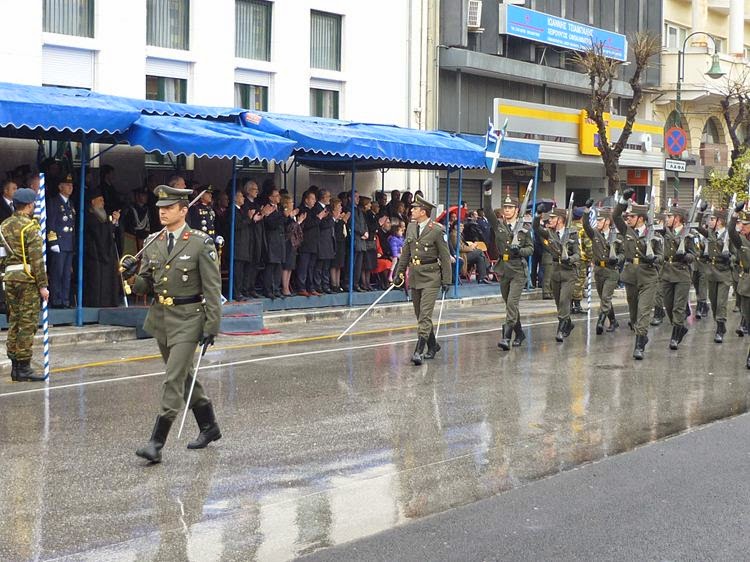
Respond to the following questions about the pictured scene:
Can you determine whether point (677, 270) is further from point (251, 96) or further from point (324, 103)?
point (324, 103)

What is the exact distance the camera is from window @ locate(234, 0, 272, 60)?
2420 centimetres

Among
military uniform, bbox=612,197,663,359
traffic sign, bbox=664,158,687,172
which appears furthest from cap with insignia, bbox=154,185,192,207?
traffic sign, bbox=664,158,687,172

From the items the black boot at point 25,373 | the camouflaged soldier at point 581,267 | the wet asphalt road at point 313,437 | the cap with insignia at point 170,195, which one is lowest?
the wet asphalt road at point 313,437

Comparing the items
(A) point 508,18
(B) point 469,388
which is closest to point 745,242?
(B) point 469,388

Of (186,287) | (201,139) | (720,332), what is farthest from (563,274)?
(186,287)

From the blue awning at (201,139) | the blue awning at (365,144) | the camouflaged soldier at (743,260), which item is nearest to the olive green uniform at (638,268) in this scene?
the camouflaged soldier at (743,260)

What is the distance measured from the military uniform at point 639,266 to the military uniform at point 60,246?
7.32 meters

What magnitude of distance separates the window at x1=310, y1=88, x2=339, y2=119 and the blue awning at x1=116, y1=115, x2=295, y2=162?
834 cm

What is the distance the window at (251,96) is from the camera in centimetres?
2416

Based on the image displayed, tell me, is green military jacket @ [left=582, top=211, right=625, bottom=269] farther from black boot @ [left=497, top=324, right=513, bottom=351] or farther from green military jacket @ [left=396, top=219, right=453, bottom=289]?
green military jacket @ [left=396, top=219, right=453, bottom=289]

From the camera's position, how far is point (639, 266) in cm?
1603

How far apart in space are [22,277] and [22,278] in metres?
0.01

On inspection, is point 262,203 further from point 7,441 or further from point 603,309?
point 7,441

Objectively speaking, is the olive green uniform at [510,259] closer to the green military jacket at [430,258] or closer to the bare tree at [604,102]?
the green military jacket at [430,258]
